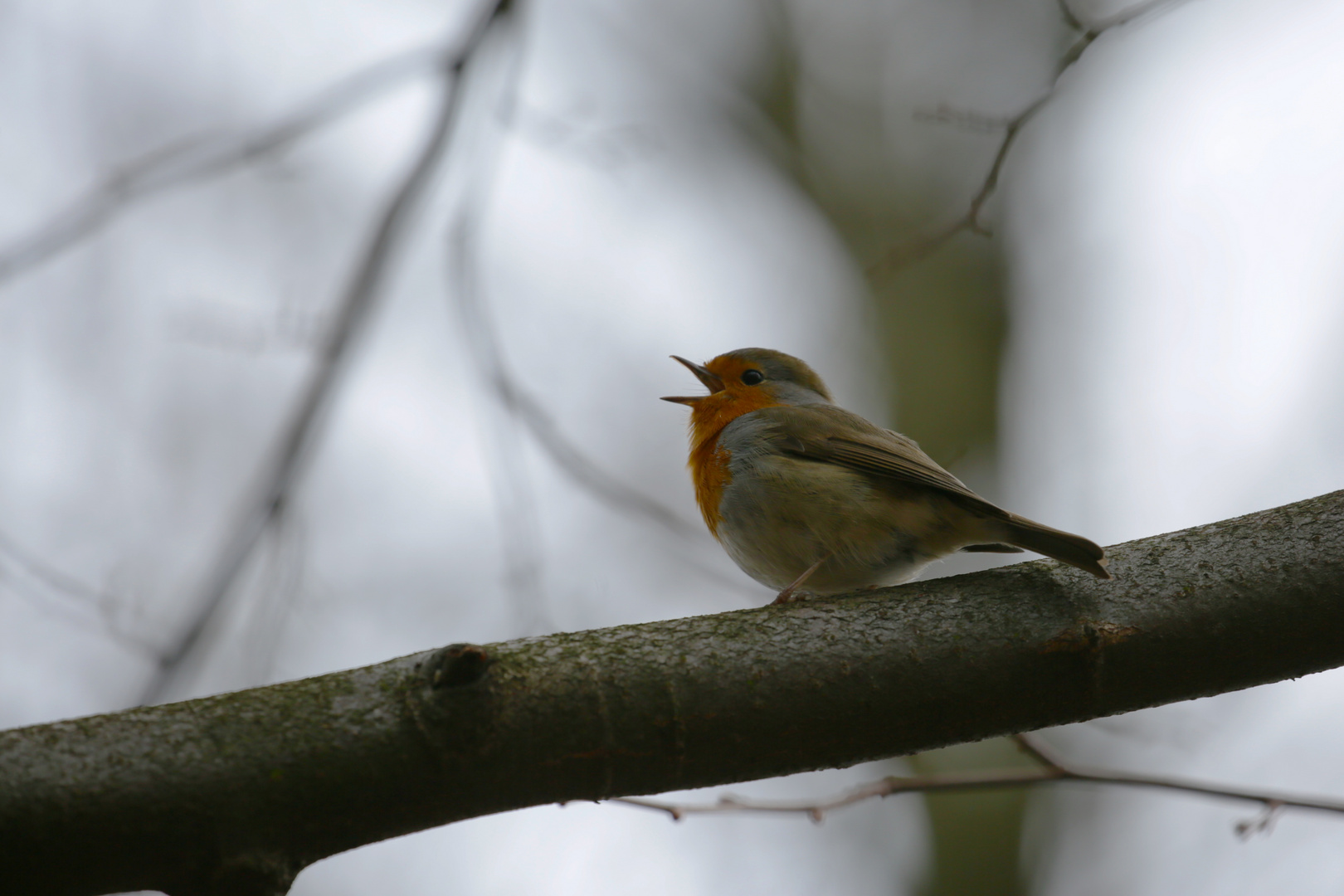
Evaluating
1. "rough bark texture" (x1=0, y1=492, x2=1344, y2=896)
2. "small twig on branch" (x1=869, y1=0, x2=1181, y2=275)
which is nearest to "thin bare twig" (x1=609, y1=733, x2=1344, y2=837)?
"rough bark texture" (x1=0, y1=492, x2=1344, y2=896)

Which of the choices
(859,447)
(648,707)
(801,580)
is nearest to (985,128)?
(859,447)

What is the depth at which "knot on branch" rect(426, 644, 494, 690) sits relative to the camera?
70.9 inches

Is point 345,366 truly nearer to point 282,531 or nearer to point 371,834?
point 282,531

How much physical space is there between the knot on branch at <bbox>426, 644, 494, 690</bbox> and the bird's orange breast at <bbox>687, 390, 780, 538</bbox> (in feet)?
6.14

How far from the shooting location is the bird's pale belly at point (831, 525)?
3.22 m

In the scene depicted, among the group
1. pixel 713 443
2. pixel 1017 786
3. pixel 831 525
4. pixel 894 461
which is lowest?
pixel 1017 786

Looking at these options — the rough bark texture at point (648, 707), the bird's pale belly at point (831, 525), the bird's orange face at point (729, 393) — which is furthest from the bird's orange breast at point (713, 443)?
the rough bark texture at point (648, 707)

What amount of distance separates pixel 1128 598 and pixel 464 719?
1443mm

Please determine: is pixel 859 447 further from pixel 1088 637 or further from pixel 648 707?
pixel 648 707

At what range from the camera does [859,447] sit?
3447mm

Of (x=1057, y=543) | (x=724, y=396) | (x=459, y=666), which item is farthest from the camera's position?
(x=724, y=396)

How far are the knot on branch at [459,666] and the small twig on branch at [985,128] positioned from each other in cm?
205

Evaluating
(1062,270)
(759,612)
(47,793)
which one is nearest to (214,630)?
(47,793)

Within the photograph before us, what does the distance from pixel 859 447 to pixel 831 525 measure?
1.12ft
